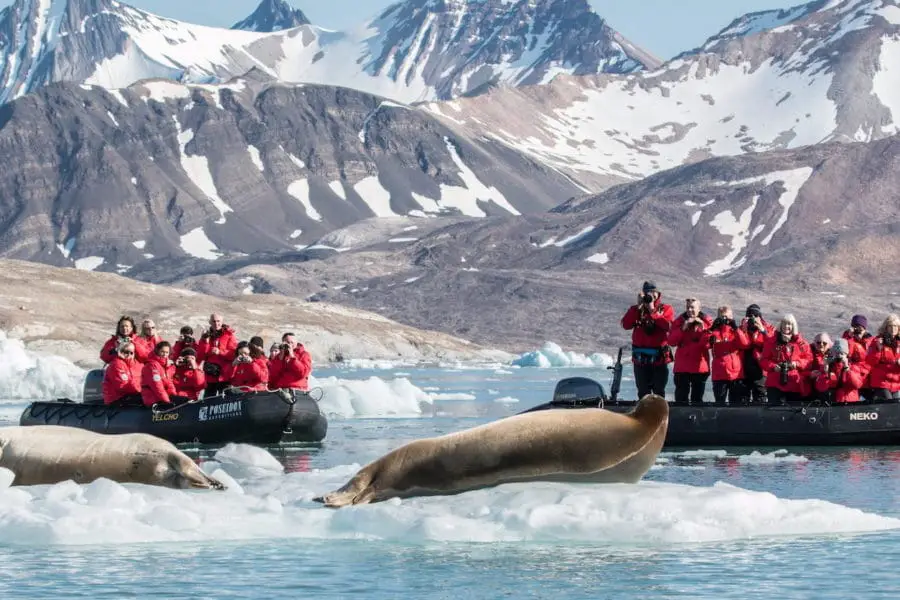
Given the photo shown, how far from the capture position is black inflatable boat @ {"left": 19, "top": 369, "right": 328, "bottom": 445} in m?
28.1

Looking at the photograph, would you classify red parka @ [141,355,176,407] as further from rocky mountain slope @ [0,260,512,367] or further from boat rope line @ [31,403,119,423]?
rocky mountain slope @ [0,260,512,367]

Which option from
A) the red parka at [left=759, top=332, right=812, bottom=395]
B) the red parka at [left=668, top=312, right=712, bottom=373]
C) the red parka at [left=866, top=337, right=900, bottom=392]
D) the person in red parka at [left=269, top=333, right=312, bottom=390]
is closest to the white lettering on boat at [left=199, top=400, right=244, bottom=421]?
the person in red parka at [left=269, top=333, right=312, bottom=390]

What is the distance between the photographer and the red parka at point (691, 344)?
2694 cm

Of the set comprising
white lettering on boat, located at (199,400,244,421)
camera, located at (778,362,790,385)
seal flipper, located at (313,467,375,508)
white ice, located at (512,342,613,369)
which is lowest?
seal flipper, located at (313,467,375,508)

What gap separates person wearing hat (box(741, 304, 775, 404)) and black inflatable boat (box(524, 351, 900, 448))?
2.46 feet

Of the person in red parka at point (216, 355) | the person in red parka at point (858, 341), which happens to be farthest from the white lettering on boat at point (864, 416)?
the person in red parka at point (216, 355)

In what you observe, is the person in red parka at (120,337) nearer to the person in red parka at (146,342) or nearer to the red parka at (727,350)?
the person in red parka at (146,342)

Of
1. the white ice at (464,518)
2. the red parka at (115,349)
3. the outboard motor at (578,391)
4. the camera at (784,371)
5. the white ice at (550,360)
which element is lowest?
the white ice at (464,518)

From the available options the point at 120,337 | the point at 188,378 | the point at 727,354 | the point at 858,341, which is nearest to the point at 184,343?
the point at 188,378

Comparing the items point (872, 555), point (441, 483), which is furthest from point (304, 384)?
point (872, 555)

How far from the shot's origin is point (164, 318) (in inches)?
4776

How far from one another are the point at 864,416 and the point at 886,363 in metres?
1.00

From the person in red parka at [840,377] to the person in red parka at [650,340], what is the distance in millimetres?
2825

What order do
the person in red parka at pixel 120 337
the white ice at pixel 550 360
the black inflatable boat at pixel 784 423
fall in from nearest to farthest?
the person in red parka at pixel 120 337 → the black inflatable boat at pixel 784 423 → the white ice at pixel 550 360
